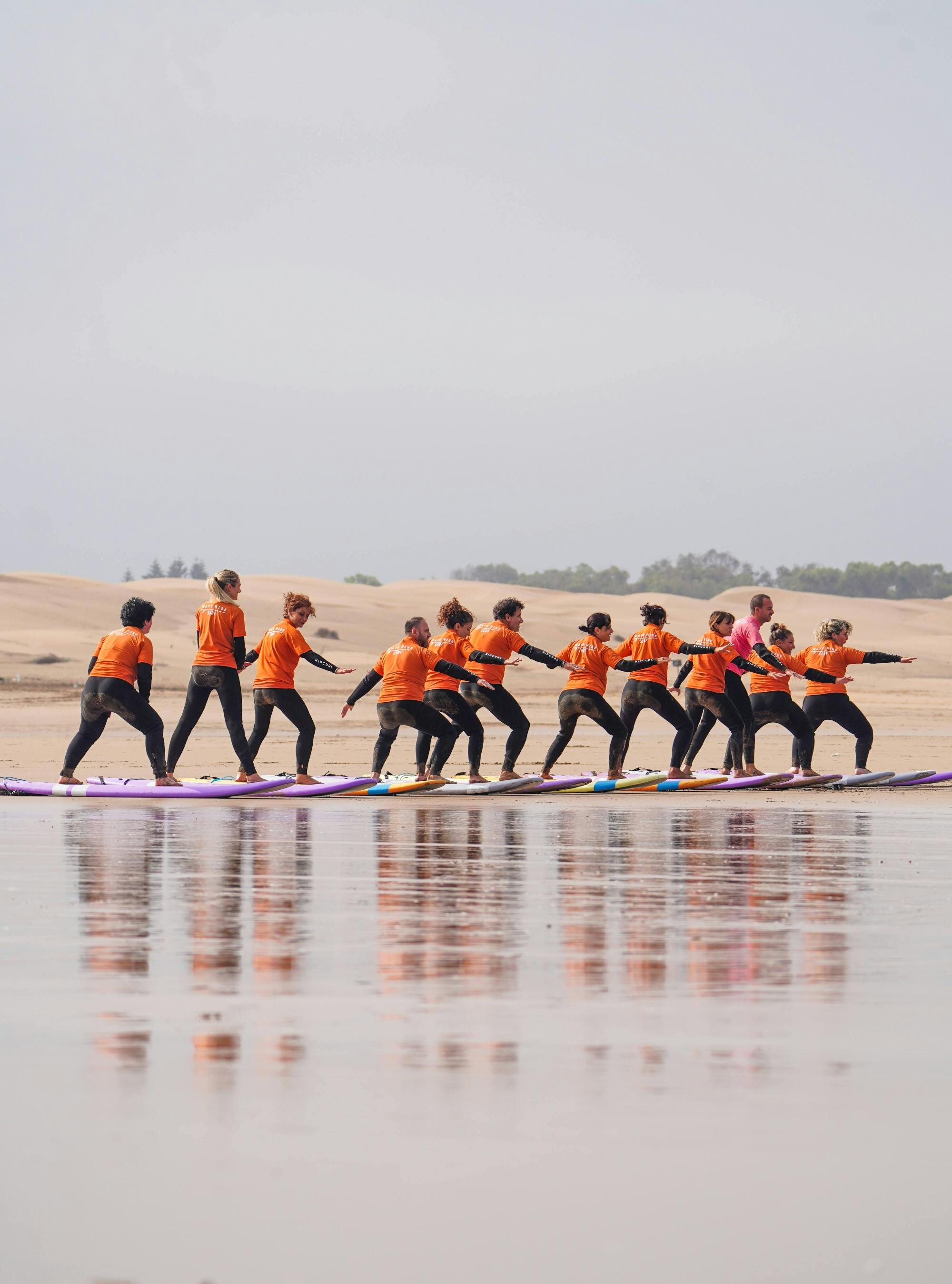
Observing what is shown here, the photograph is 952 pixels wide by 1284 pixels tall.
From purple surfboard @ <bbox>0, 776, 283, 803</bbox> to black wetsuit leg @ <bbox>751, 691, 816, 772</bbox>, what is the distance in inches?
199

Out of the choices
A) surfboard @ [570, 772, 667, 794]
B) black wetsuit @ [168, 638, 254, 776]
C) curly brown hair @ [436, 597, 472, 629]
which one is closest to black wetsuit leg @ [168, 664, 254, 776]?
black wetsuit @ [168, 638, 254, 776]

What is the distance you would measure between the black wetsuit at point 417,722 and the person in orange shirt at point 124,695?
181 centimetres

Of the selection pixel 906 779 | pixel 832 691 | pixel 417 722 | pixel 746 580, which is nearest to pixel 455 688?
pixel 417 722

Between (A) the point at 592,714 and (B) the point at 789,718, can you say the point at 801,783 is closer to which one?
(B) the point at 789,718

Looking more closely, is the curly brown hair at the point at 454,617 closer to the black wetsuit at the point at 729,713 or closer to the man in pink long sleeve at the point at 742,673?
the black wetsuit at the point at 729,713

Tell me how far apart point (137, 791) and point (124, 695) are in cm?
85

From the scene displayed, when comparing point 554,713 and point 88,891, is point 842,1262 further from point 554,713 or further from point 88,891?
point 554,713

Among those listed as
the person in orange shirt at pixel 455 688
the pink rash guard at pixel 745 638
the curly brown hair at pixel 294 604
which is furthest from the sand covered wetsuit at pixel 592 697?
the curly brown hair at pixel 294 604

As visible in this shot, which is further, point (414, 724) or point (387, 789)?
point (414, 724)

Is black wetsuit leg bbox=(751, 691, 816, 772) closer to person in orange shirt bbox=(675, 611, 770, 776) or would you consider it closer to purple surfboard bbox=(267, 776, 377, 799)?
person in orange shirt bbox=(675, 611, 770, 776)

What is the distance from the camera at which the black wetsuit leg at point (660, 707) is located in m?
16.6

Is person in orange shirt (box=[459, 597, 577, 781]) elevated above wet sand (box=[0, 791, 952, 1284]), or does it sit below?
above

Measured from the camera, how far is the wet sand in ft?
12.3

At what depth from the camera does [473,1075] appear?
5047 mm
